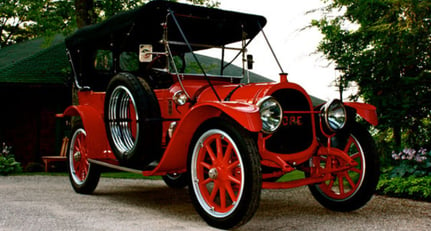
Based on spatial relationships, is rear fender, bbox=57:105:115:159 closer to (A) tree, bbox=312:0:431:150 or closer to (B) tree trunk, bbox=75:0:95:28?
(A) tree, bbox=312:0:431:150

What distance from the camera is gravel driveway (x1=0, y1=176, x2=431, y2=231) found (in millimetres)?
4762

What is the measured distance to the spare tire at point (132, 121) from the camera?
5.46 meters

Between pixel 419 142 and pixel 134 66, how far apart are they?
23.8ft

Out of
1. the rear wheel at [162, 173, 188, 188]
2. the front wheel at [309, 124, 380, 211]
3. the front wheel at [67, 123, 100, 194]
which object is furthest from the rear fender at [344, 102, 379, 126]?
the front wheel at [67, 123, 100, 194]

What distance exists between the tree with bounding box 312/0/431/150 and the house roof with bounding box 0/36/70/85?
828 cm

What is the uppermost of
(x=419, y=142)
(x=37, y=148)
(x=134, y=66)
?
(x=134, y=66)

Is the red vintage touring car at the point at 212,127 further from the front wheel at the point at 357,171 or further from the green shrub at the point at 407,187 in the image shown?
the green shrub at the point at 407,187

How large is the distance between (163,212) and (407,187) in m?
3.51

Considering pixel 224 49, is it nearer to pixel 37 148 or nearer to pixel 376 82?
pixel 376 82

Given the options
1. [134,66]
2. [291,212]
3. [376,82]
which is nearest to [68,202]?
[291,212]

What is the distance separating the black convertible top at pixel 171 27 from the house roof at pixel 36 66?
653cm

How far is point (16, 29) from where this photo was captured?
26406mm

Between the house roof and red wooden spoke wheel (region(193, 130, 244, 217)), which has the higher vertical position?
the house roof

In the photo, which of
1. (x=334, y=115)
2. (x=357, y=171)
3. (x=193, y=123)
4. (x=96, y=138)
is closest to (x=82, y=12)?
(x=96, y=138)
